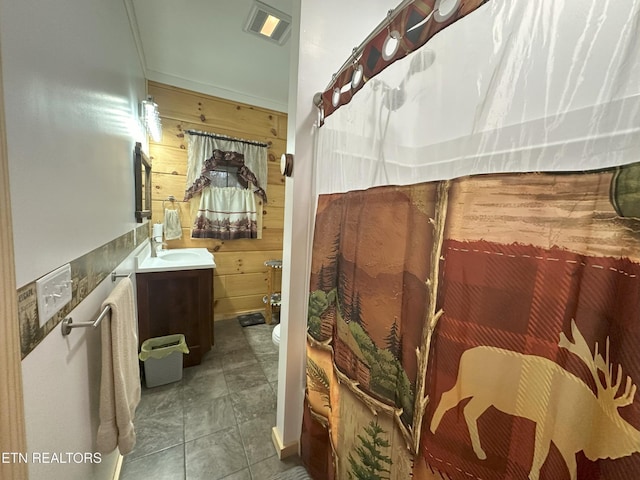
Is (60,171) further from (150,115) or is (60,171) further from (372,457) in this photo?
(150,115)

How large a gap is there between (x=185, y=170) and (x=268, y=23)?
1613mm

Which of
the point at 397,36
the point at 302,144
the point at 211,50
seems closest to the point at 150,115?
the point at 211,50

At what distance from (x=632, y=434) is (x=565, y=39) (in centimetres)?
61

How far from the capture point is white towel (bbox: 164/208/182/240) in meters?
2.49

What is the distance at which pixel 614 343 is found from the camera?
358mm

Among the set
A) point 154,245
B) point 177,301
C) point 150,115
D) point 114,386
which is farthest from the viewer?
point 154,245

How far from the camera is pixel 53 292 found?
604 millimetres

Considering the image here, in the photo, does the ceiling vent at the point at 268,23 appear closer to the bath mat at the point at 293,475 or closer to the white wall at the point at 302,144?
the white wall at the point at 302,144

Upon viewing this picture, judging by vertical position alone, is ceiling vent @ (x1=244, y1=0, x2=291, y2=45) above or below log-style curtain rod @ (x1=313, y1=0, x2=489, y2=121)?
above

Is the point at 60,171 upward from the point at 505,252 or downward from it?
A: upward

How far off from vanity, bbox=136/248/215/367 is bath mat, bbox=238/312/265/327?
65cm

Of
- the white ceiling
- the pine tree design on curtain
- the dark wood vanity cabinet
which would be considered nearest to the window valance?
the white ceiling

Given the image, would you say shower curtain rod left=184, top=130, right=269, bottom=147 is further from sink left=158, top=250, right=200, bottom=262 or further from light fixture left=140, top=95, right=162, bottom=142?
sink left=158, top=250, right=200, bottom=262

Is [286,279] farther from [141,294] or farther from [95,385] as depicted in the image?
[141,294]
